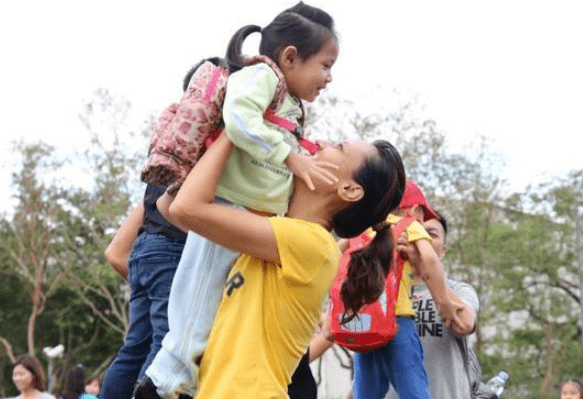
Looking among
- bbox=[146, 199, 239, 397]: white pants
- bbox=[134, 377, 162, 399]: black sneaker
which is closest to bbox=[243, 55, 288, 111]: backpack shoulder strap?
bbox=[146, 199, 239, 397]: white pants

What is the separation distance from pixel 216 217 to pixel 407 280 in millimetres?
2735

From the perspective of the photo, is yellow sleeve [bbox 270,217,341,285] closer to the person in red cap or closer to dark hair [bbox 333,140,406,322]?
dark hair [bbox 333,140,406,322]

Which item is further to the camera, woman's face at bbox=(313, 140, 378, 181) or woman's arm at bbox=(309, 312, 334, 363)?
woman's arm at bbox=(309, 312, 334, 363)

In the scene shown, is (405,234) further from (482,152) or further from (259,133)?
(482,152)

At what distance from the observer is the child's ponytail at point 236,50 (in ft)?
Answer: 12.3

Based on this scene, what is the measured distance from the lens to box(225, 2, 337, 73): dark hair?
3.83 metres

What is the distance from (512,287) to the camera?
36.6m

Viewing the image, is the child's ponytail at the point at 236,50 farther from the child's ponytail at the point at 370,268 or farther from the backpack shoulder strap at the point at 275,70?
the child's ponytail at the point at 370,268

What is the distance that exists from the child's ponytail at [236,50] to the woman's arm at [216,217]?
314 millimetres

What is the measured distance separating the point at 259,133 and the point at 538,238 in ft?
114

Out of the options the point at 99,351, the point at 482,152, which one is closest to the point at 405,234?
the point at 482,152

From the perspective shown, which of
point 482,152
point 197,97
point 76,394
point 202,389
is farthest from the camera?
point 482,152

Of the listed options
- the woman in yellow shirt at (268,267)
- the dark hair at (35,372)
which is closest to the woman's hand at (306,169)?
the woman in yellow shirt at (268,267)

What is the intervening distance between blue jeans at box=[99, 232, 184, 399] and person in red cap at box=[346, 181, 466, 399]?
143 centimetres
